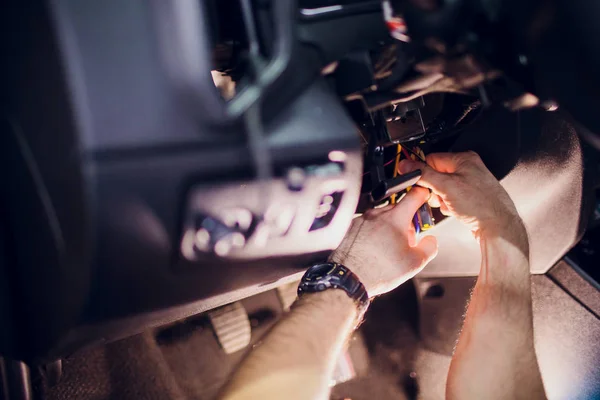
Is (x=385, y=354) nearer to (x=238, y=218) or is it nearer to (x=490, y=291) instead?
(x=490, y=291)

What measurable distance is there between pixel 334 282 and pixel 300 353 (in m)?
0.14

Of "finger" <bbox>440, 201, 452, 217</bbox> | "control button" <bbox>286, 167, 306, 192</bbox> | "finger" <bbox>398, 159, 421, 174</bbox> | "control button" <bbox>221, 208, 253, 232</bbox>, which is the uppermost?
"control button" <bbox>286, 167, 306, 192</bbox>

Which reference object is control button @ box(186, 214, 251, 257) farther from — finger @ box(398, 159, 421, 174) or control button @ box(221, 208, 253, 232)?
finger @ box(398, 159, 421, 174)

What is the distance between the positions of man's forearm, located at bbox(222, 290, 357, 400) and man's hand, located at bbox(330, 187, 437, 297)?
80 mm

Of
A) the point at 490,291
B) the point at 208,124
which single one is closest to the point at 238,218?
the point at 208,124

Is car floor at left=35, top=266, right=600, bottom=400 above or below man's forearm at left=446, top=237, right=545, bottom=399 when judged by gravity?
below

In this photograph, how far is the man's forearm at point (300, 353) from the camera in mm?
764

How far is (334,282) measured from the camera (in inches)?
34.4

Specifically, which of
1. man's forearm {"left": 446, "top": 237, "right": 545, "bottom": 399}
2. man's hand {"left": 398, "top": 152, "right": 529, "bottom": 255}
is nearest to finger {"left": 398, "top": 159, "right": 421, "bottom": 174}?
man's hand {"left": 398, "top": 152, "right": 529, "bottom": 255}

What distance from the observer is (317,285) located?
2.85 feet

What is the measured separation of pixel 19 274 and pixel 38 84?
30cm

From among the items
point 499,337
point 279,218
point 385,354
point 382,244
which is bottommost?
point 385,354

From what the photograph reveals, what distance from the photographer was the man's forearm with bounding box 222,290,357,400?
0.76 m

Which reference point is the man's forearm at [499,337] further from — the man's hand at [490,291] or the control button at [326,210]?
the control button at [326,210]
